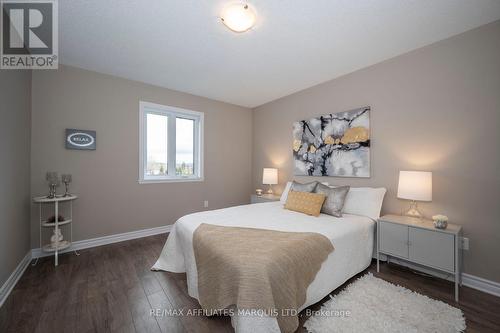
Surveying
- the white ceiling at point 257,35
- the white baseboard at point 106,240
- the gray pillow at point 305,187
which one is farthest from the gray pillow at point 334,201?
the white baseboard at point 106,240

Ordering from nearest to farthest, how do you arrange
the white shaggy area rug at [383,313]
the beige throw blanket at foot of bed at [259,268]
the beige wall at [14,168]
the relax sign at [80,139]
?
the beige throw blanket at foot of bed at [259,268], the white shaggy area rug at [383,313], the beige wall at [14,168], the relax sign at [80,139]

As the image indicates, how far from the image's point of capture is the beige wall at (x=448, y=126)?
197 cm

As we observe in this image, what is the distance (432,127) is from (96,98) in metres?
4.40

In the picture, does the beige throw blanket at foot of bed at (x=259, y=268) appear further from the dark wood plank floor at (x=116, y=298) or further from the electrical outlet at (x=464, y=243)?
the electrical outlet at (x=464, y=243)

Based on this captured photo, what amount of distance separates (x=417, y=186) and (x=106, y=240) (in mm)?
4096

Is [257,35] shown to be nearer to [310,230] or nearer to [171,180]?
[310,230]

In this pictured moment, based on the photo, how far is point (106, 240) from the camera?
10.1 ft

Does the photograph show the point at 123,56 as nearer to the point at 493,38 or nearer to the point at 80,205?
the point at 80,205

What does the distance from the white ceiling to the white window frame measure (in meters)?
0.59

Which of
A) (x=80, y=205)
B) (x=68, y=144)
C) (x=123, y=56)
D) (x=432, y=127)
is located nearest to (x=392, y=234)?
(x=432, y=127)

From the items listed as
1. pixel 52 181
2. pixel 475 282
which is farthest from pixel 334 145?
pixel 52 181

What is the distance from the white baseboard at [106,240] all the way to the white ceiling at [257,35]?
8.06ft

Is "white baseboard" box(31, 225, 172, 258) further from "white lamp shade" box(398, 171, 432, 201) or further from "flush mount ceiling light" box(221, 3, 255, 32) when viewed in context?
"white lamp shade" box(398, 171, 432, 201)

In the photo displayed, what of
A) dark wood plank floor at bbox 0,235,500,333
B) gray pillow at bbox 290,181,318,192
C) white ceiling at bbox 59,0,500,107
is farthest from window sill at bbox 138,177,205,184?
gray pillow at bbox 290,181,318,192
